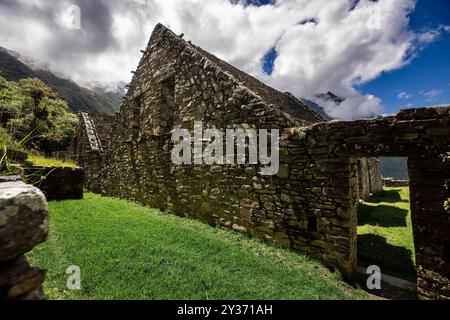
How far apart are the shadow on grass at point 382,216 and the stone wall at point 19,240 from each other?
9967 mm

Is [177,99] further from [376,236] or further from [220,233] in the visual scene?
[376,236]

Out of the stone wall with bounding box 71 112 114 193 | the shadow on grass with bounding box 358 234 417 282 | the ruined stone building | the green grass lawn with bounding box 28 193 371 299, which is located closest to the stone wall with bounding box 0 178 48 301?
the green grass lawn with bounding box 28 193 371 299

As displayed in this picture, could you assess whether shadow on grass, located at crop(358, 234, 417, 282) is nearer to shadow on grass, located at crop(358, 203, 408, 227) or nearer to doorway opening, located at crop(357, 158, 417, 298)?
doorway opening, located at crop(357, 158, 417, 298)

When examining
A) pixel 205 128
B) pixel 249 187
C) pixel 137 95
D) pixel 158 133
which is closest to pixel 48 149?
pixel 137 95

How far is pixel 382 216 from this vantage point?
990 cm

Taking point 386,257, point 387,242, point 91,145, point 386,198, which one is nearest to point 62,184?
point 91,145

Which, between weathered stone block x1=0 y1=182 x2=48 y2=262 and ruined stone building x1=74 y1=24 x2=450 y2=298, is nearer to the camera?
weathered stone block x1=0 y1=182 x2=48 y2=262

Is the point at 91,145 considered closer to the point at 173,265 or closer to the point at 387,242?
the point at 173,265

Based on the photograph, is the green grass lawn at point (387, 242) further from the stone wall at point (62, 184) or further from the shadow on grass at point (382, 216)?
the stone wall at point (62, 184)

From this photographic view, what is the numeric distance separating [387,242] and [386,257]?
1.29 metres

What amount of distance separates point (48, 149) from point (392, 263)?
29.4m

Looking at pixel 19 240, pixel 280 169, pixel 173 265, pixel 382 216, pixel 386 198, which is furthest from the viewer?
pixel 386 198

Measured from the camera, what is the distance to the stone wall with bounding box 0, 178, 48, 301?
1.35m

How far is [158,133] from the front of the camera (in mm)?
8836
